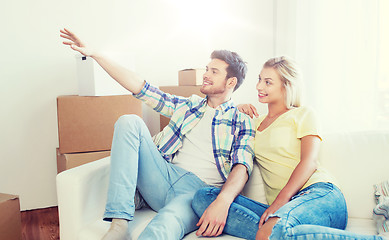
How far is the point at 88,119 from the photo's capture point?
218 cm

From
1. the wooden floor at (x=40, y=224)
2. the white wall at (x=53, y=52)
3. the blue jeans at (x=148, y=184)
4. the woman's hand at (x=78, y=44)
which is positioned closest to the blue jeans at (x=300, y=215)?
the blue jeans at (x=148, y=184)

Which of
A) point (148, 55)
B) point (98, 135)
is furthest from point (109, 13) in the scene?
point (98, 135)

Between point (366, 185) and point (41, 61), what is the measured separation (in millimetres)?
1957

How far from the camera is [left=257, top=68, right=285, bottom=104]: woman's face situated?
161 centimetres

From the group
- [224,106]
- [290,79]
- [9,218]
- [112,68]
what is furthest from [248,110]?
[9,218]

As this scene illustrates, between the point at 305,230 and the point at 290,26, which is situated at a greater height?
the point at 290,26

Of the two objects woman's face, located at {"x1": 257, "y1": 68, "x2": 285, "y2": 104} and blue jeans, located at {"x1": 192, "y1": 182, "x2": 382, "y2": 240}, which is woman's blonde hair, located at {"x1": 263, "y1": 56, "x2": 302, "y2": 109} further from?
blue jeans, located at {"x1": 192, "y1": 182, "x2": 382, "y2": 240}

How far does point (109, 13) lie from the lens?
8.37ft

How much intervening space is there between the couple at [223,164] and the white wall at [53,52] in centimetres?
86

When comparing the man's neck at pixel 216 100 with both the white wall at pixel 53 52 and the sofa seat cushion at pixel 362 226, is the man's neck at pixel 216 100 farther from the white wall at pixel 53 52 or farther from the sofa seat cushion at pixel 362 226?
the white wall at pixel 53 52

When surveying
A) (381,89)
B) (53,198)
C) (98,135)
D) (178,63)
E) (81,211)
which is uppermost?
(178,63)

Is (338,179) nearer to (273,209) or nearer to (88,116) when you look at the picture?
(273,209)

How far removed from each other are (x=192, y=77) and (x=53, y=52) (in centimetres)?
90

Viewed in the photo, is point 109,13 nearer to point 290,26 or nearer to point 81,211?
point 290,26
